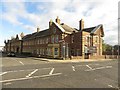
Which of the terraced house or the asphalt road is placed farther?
the terraced house

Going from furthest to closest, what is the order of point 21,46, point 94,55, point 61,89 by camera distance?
1. point 21,46
2. point 94,55
3. point 61,89

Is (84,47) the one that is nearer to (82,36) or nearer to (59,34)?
(82,36)

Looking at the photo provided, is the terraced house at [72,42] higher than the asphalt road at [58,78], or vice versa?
the terraced house at [72,42]

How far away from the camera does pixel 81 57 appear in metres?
41.1

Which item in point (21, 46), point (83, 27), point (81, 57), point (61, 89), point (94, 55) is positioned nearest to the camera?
point (61, 89)

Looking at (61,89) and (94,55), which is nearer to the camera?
(61,89)

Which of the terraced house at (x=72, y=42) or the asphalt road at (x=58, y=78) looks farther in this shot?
the terraced house at (x=72, y=42)

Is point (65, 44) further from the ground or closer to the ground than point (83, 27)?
closer to the ground

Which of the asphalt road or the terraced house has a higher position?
the terraced house

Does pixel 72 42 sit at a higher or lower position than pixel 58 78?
higher

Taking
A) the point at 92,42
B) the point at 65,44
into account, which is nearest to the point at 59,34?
the point at 65,44

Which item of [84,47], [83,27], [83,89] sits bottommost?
[83,89]

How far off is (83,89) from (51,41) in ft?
125

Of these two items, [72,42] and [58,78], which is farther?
[72,42]
